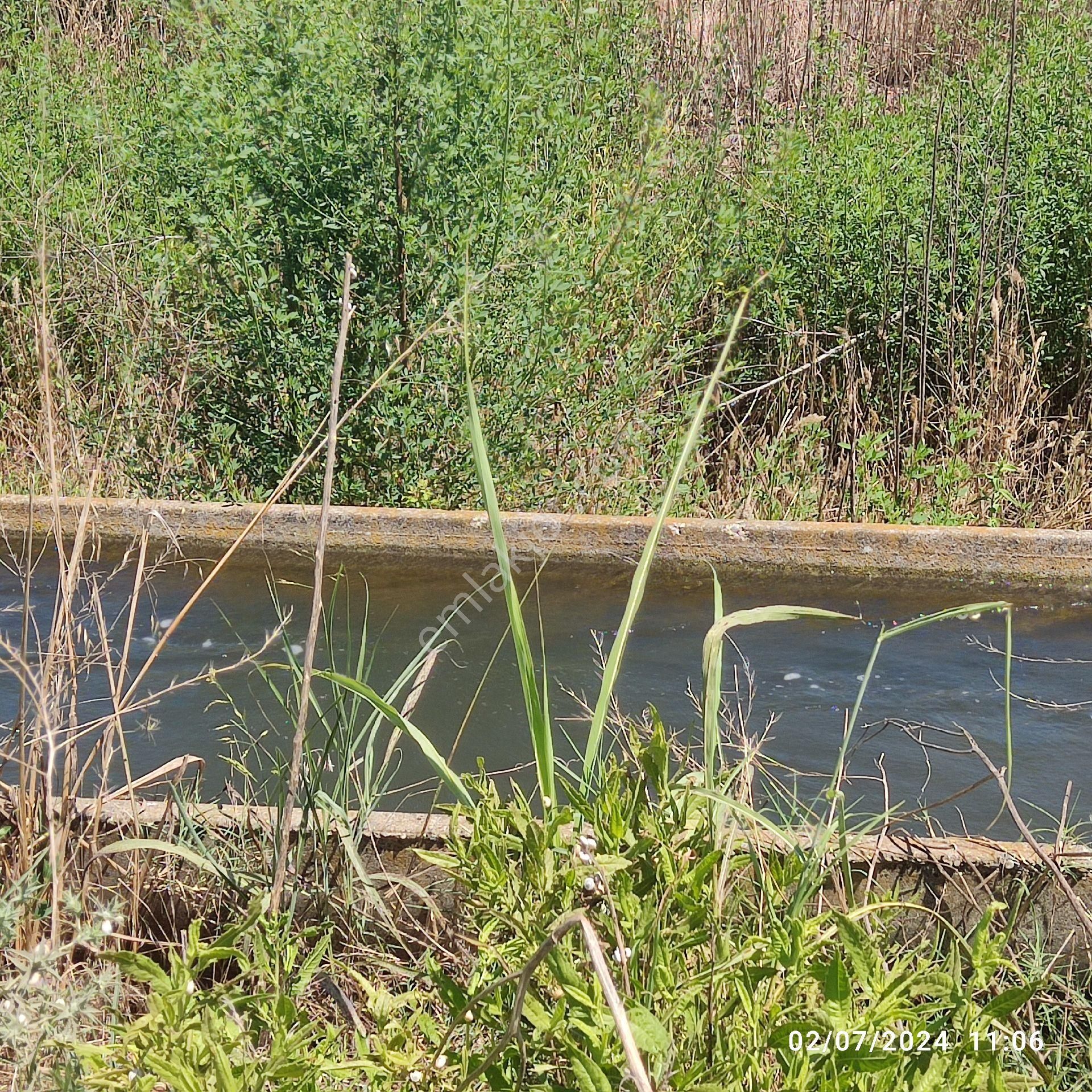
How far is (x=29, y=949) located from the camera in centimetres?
171

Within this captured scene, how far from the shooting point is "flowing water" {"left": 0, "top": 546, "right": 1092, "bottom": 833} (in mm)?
2615

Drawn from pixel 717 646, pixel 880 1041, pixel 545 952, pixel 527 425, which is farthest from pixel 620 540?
pixel 545 952

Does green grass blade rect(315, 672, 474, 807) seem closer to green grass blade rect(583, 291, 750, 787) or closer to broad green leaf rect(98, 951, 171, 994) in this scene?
green grass blade rect(583, 291, 750, 787)

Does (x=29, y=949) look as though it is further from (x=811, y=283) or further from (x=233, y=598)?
(x=811, y=283)

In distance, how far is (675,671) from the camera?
3119mm

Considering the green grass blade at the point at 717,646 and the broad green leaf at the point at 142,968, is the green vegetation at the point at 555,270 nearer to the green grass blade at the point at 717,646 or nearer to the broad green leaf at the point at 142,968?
the green grass blade at the point at 717,646

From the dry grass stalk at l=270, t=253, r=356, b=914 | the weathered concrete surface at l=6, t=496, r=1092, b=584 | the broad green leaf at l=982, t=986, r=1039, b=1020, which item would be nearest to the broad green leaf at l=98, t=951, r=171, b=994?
the dry grass stalk at l=270, t=253, r=356, b=914

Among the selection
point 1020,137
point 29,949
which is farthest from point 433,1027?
point 1020,137

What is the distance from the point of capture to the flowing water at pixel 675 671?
262cm

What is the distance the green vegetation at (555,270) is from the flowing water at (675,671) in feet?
2.33

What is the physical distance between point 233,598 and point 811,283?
2.73 meters

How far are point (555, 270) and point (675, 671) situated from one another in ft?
5.31

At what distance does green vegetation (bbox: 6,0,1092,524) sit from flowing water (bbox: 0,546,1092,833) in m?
0.71

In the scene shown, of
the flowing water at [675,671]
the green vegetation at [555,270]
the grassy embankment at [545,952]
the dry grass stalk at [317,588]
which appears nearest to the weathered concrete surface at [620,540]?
the flowing water at [675,671]
